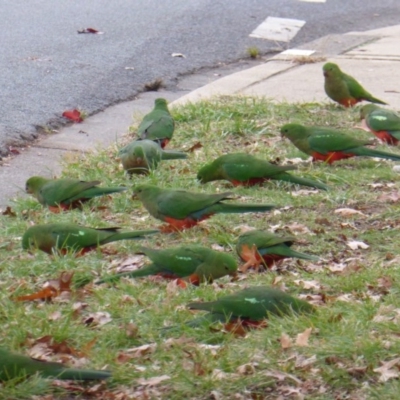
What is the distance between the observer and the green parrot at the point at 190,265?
4594 millimetres

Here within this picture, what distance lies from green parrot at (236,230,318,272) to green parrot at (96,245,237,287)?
237mm

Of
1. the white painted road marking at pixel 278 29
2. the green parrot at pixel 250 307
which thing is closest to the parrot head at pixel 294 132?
the green parrot at pixel 250 307

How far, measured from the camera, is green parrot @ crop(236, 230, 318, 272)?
477 cm

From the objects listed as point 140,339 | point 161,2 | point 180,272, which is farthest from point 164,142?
point 161,2

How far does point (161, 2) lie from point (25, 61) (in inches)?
142

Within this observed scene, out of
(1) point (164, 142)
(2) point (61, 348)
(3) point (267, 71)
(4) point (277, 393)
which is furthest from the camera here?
(3) point (267, 71)

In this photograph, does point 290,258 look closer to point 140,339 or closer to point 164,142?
point 140,339

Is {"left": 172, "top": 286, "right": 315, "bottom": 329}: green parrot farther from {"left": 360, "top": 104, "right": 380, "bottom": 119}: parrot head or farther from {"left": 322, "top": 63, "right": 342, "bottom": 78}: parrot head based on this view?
{"left": 322, "top": 63, "right": 342, "bottom": 78}: parrot head

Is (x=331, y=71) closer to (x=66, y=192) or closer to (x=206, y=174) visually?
(x=206, y=174)

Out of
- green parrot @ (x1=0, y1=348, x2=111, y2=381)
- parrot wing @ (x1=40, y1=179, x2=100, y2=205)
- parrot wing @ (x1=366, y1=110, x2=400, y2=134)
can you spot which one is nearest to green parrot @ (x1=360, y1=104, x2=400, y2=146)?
parrot wing @ (x1=366, y1=110, x2=400, y2=134)

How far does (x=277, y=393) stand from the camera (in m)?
3.53

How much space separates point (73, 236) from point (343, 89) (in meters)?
3.60

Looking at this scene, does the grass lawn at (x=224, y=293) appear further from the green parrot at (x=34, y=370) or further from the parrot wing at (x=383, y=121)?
the parrot wing at (x=383, y=121)

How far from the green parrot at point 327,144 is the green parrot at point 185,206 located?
139 cm
